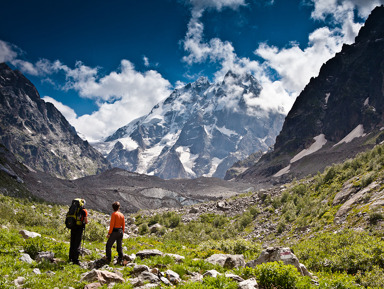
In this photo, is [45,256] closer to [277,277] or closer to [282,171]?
[277,277]

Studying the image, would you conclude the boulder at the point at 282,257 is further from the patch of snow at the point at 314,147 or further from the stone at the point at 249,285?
the patch of snow at the point at 314,147

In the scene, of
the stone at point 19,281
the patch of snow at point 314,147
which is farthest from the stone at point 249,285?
the patch of snow at point 314,147

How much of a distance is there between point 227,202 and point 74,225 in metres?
30.7

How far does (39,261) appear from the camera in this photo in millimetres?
9625

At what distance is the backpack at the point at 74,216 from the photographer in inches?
410

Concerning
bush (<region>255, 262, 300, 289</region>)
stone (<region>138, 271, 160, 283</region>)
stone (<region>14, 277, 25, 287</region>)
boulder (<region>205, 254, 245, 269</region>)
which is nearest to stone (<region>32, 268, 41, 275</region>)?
stone (<region>14, 277, 25, 287</region>)

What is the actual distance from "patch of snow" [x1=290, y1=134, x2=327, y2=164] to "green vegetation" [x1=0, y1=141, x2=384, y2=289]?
169 m

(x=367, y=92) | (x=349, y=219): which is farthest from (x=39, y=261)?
(x=367, y=92)

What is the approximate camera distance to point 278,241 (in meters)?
19.7

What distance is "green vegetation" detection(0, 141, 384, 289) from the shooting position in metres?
7.95

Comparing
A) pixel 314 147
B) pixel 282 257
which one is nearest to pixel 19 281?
pixel 282 257

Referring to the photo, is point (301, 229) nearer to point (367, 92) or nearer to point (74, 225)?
point (74, 225)

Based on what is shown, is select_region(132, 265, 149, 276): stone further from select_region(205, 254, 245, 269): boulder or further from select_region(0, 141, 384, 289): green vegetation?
select_region(205, 254, 245, 269): boulder

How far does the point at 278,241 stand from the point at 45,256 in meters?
15.9
